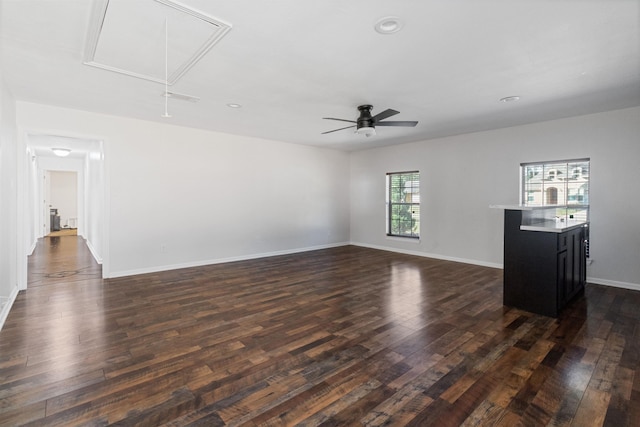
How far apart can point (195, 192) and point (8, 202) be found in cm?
254

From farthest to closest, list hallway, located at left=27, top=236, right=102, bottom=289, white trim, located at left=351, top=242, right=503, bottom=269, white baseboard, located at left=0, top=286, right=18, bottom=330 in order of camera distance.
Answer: white trim, located at left=351, top=242, right=503, bottom=269
hallway, located at left=27, top=236, right=102, bottom=289
white baseboard, located at left=0, top=286, right=18, bottom=330

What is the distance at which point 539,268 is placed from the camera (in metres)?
3.46

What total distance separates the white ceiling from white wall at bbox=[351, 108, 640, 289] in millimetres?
459

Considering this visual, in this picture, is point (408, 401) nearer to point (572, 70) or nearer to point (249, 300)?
point (249, 300)

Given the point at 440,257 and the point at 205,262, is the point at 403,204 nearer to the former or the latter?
the point at 440,257

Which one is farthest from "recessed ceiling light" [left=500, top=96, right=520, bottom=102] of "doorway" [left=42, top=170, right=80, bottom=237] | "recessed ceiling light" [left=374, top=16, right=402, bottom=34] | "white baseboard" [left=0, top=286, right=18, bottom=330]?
"doorway" [left=42, top=170, right=80, bottom=237]

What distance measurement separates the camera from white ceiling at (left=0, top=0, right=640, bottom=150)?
2.16m

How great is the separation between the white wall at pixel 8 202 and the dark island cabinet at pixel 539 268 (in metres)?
5.44

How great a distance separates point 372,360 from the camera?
2.43m

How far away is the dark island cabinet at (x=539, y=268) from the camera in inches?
132

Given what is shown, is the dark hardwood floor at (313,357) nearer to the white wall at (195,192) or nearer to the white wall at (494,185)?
the white wall at (494,185)

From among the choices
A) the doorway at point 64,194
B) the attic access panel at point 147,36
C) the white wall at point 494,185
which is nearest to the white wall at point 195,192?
the doorway at point 64,194

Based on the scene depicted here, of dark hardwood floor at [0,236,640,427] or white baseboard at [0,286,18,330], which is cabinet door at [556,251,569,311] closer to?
dark hardwood floor at [0,236,640,427]

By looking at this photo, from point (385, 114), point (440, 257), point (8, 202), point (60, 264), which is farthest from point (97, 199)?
point (440, 257)
